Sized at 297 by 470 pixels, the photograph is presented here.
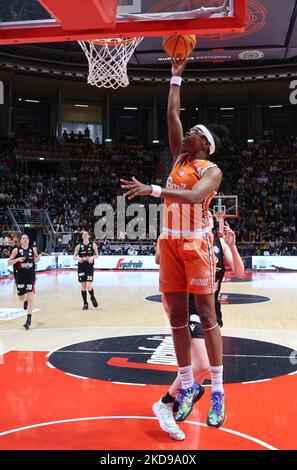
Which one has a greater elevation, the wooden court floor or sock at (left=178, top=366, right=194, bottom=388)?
sock at (left=178, top=366, right=194, bottom=388)

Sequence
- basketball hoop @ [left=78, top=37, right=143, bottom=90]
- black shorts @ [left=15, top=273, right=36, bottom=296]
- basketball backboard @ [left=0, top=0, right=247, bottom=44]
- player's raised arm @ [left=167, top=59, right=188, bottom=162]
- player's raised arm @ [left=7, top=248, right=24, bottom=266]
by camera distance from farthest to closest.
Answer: black shorts @ [left=15, top=273, right=36, bottom=296] → player's raised arm @ [left=7, top=248, right=24, bottom=266] → basketball hoop @ [left=78, top=37, right=143, bottom=90] → basketball backboard @ [left=0, top=0, right=247, bottom=44] → player's raised arm @ [left=167, top=59, right=188, bottom=162]

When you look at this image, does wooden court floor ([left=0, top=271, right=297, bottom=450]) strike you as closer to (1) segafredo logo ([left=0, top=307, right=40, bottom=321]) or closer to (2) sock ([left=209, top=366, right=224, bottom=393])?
(1) segafredo logo ([left=0, top=307, right=40, bottom=321])

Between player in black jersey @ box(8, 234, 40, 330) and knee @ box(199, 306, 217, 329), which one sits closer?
knee @ box(199, 306, 217, 329)

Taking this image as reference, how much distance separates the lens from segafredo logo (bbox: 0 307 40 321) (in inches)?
379

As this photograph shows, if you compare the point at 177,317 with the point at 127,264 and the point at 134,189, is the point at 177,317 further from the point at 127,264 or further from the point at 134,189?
the point at 127,264

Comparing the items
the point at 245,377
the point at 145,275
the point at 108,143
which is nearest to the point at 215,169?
the point at 245,377

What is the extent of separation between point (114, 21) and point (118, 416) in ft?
10.6

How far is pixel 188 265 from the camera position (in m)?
3.49

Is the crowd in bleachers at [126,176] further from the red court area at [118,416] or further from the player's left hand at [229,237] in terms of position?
the player's left hand at [229,237]

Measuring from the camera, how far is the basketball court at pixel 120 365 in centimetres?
361

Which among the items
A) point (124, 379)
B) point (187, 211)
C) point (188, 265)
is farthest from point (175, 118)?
point (124, 379)

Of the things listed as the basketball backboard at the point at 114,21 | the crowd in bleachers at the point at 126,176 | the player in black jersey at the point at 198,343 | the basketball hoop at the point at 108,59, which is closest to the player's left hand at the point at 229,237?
the player in black jersey at the point at 198,343

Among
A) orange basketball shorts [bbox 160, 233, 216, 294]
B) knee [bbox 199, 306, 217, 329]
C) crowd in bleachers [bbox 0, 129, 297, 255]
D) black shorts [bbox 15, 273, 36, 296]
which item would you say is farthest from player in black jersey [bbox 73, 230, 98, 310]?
crowd in bleachers [bbox 0, 129, 297, 255]

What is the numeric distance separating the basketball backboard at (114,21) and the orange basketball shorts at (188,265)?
183 centimetres
